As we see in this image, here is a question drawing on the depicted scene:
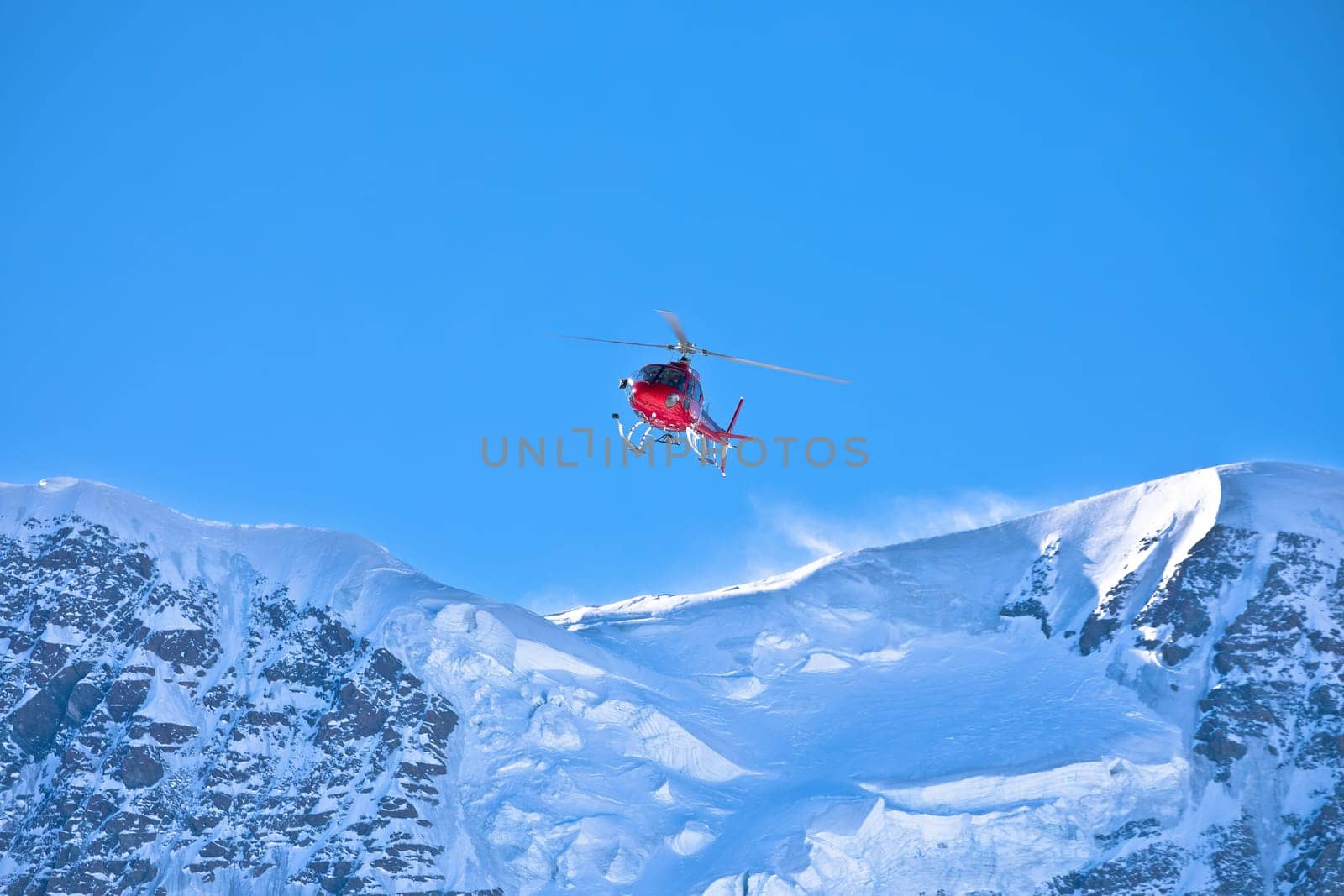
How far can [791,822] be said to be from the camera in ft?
587

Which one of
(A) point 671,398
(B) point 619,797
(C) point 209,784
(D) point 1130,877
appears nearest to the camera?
(A) point 671,398

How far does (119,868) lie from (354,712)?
28.2 m

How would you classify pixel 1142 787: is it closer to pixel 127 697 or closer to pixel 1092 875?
pixel 1092 875

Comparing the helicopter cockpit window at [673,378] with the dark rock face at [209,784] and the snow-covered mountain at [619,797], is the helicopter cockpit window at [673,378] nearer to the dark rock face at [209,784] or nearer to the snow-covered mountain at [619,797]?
the snow-covered mountain at [619,797]

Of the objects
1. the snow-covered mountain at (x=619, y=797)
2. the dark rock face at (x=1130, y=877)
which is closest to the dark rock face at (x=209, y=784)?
the snow-covered mountain at (x=619, y=797)

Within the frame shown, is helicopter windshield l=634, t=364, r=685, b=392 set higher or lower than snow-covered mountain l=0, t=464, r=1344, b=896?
lower

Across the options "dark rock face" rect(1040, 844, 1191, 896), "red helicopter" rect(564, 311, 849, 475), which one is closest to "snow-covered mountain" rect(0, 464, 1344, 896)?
"dark rock face" rect(1040, 844, 1191, 896)

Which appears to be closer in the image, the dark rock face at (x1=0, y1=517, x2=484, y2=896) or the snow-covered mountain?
the snow-covered mountain

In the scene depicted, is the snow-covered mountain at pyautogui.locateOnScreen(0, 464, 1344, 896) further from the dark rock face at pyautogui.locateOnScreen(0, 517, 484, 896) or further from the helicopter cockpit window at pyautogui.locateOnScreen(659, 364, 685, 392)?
the helicopter cockpit window at pyautogui.locateOnScreen(659, 364, 685, 392)

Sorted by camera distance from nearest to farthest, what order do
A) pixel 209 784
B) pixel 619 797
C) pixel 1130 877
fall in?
pixel 1130 877 < pixel 209 784 < pixel 619 797

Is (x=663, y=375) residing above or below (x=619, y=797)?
below

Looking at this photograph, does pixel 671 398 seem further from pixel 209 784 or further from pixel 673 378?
pixel 209 784

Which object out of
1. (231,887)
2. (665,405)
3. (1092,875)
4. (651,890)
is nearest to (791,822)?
(651,890)

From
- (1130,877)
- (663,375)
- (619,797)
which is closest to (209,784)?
(619,797)
